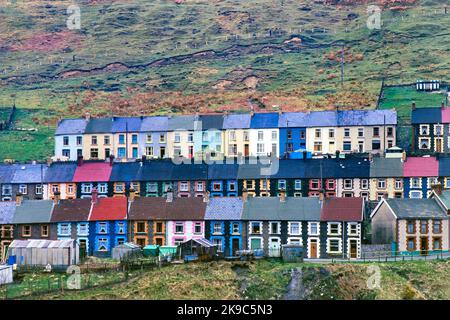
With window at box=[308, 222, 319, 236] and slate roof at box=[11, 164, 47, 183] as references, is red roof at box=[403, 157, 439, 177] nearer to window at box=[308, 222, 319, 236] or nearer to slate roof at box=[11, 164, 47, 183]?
window at box=[308, 222, 319, 236]

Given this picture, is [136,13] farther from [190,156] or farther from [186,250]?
[186,250]

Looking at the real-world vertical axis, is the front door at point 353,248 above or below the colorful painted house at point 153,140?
below

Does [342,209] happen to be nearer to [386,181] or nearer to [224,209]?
[224,209]

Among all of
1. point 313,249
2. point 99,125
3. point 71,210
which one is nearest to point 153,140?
point 99,125

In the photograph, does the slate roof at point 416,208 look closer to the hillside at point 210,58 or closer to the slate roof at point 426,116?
the slate roof at point 426,116

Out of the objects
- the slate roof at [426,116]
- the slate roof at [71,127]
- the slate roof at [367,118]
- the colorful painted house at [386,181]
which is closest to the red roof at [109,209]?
the colorful painted house at [386,181]

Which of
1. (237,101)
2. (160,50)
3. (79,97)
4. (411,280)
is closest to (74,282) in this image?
(411,280)
